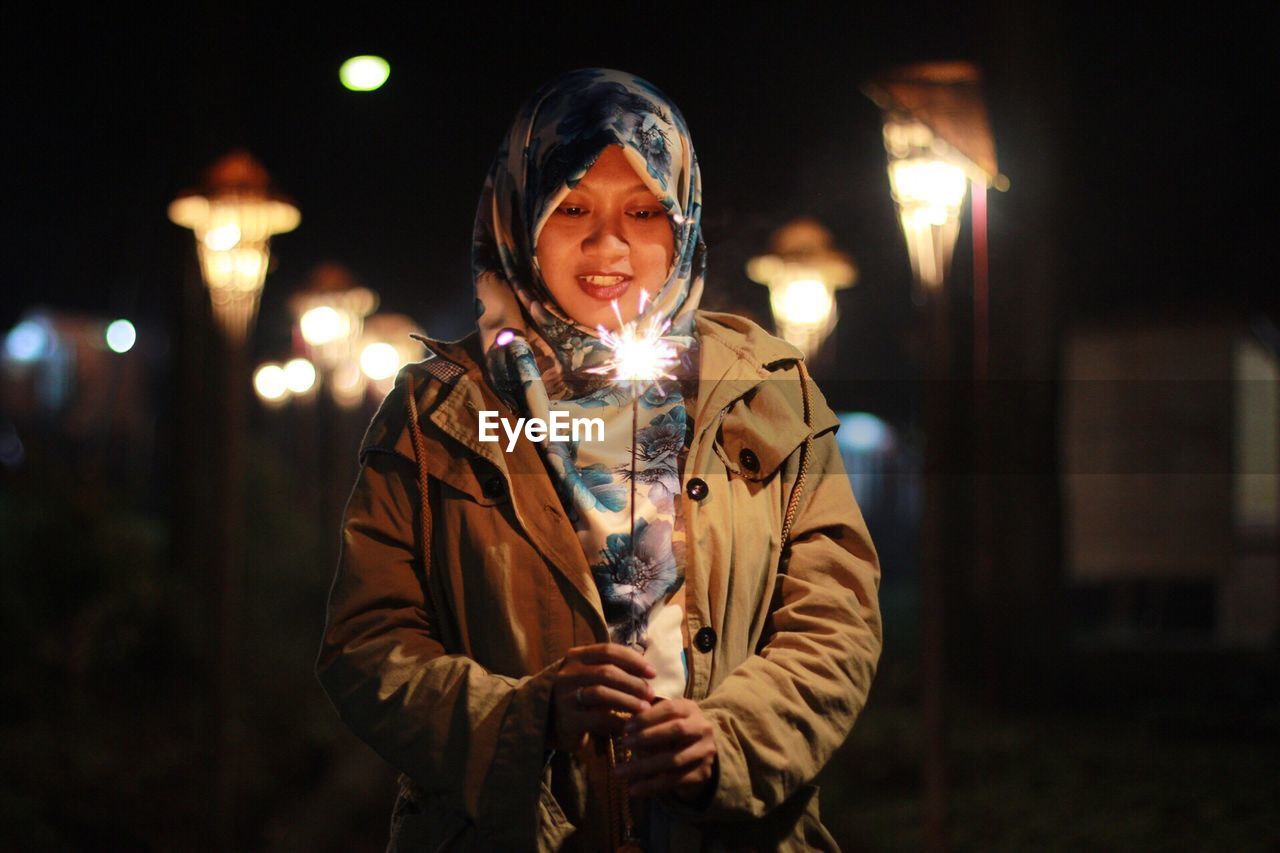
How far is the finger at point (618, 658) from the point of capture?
6.48 ft

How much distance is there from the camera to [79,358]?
752 cm

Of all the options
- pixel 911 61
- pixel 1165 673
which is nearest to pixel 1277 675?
pixel 1165 673

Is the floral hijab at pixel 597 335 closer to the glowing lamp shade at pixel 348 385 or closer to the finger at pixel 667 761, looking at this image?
the finger at pixel 667 761

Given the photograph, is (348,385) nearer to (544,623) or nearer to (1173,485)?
(544,623)

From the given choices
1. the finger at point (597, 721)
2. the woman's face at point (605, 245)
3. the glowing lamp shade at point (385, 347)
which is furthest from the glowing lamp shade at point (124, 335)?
the finger at point (597, 721)

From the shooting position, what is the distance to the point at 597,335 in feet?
7.43

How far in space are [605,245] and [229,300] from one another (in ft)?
8.86

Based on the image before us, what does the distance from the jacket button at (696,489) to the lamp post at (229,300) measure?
1865 millimetres

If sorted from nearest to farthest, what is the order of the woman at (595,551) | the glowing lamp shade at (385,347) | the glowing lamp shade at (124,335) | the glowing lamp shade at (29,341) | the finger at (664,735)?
the finger at (664,735) < the woman at (595,551) < the glowing lamp shade at (385,347) < the glowing lamp shade at (124,335) < the glowing lamp shade at (29,341)

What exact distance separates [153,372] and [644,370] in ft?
28.9

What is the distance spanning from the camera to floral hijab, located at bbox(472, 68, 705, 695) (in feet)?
7.00

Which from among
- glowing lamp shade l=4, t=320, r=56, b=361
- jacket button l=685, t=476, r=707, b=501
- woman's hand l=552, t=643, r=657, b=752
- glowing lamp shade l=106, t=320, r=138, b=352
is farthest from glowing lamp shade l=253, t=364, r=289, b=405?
woman's hand l=552, t=643, r=657, b=752

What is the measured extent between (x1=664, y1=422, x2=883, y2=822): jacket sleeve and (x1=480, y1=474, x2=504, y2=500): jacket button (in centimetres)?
49

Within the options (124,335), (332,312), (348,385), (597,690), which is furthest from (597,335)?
(124,335)
